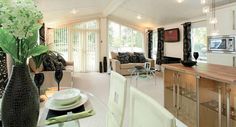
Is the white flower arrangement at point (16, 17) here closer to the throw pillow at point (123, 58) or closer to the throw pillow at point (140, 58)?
the throw pillow at point (123, 58)

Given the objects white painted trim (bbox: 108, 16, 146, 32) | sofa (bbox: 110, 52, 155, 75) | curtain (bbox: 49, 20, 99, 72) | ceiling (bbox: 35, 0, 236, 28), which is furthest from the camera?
white painted trim (bbox: 108, 16, 146, 32)

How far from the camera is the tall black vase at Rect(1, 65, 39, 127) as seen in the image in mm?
943

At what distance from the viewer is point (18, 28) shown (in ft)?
2.92

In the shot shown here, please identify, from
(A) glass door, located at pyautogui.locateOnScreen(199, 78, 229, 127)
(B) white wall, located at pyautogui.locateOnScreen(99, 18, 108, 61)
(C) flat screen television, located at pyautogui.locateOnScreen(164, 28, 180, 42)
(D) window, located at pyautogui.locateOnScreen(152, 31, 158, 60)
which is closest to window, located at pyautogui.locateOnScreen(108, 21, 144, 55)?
(B) white wall, located at pyautogui.locateOnScreen(99, 18, 108, 61)

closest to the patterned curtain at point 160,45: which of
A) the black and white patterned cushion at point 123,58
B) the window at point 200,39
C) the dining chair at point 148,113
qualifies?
the black and white patterned cushion at point 123,58

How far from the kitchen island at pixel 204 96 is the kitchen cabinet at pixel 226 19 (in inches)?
78.8

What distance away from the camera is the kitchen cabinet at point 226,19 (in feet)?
13.0

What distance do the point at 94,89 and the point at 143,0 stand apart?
119 inches

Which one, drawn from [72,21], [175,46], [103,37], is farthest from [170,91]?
[72,21]

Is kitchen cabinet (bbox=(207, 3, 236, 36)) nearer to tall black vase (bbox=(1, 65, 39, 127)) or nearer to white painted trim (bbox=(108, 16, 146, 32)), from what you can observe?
tall black vase (bbox=(1, 65, 39, 127))

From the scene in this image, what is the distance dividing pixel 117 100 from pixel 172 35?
6355 millimetres

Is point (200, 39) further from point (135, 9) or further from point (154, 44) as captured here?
point (154, 44)

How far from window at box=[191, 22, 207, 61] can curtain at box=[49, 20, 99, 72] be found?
426 cm

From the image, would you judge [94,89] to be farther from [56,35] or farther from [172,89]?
[56,35]
